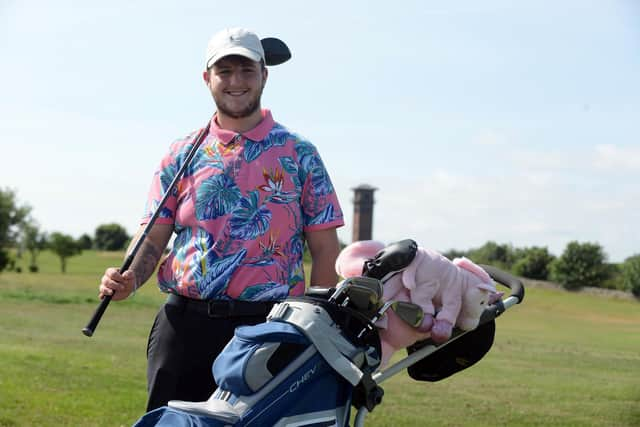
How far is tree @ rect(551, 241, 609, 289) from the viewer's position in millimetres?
46281

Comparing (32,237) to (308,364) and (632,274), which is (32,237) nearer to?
(632,274)

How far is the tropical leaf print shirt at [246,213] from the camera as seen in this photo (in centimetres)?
322

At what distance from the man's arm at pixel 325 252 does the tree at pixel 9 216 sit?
7026 cm

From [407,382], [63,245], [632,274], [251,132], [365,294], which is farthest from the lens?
[63,245]

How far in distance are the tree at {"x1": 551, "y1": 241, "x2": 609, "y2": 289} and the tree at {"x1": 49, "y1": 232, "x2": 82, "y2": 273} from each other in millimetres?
35632

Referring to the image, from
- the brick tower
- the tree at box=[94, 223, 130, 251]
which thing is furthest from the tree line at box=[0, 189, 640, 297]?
the tree at box=[94, 223, 130, 251]

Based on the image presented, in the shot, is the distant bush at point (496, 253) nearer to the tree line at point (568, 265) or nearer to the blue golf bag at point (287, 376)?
the tree line at point (568, 265)

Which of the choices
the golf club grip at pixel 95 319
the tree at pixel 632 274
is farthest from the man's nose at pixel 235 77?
the tree at pixel 632 274

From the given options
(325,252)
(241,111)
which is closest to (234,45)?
(241,111)

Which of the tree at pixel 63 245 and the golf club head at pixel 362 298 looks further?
the tree at pixel 63 245

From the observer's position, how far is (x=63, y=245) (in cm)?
6669

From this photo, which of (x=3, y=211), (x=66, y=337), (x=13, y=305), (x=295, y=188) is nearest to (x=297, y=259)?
(x=295, y=188)

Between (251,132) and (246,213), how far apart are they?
31 cm

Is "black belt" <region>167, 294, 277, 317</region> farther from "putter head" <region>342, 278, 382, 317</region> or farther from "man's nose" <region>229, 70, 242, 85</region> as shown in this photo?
"man's nose" <region>229, 70, 242, 85</region>
